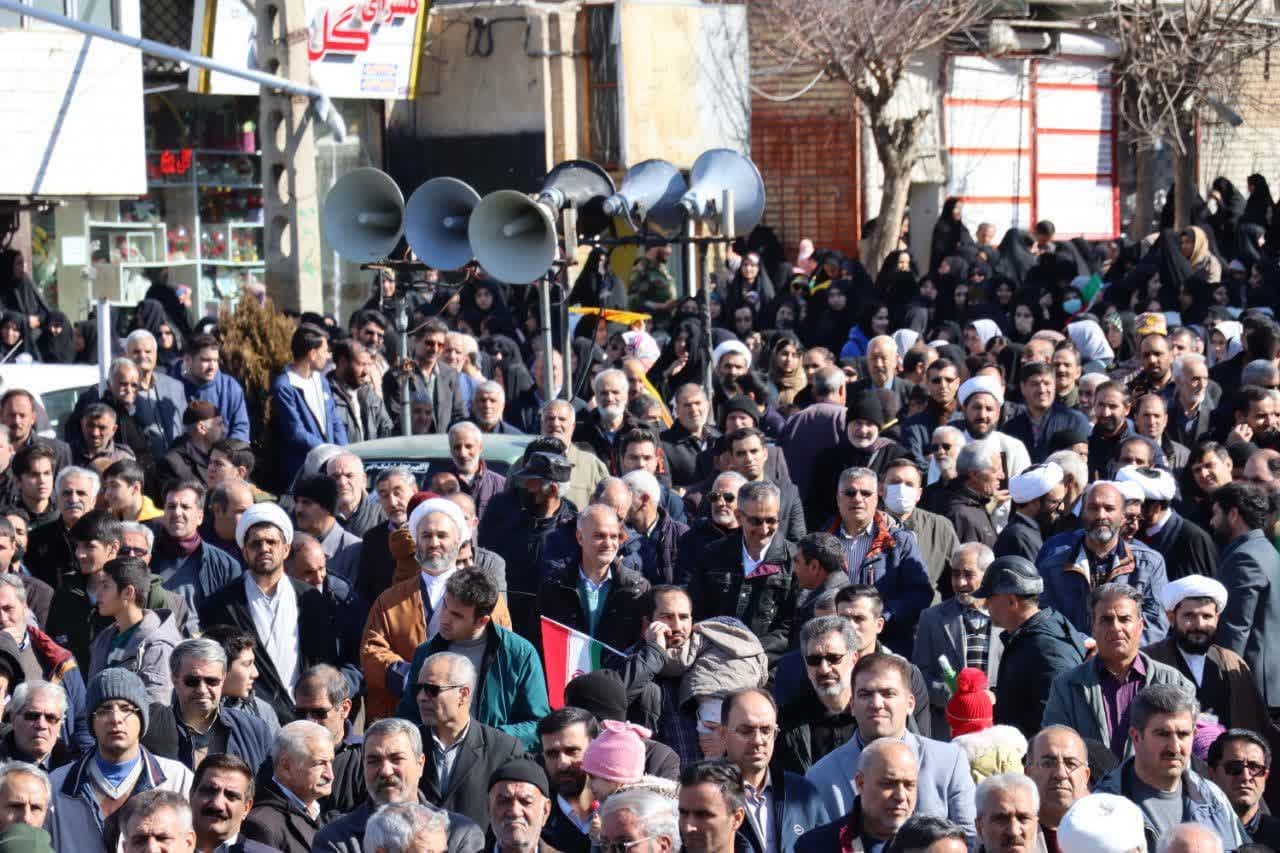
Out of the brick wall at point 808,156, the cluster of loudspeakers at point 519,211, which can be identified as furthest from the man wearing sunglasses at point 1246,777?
the brick wall at point 808,156

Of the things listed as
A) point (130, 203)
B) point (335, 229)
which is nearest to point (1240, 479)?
point (335, 229)

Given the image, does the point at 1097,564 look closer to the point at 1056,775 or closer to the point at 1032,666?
the point at 1032,666

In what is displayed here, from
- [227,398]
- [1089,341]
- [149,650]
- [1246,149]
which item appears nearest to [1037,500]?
[149,650]

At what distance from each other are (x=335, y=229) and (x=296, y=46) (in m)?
3.60

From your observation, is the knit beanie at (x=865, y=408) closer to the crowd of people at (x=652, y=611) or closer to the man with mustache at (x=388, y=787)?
the crowd of people at (x=652, y=611)

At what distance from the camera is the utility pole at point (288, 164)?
667 inches

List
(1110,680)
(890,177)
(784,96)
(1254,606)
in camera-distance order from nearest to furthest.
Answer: (1110,680)
(1254,606)
(890,177)
(784,96)

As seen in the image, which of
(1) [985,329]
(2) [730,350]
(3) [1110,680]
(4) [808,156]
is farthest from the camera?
(4) [808,156]

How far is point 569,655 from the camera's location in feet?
28.5

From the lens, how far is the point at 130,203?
24.5 meters

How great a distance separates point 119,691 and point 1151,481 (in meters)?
4.64

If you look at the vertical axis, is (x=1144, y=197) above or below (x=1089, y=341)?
above

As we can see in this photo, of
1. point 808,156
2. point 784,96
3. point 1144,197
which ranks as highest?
point 784,96

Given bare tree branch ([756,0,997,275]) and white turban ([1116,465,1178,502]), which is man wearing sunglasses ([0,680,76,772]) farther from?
bare tree branch ([756,0,997,275])
